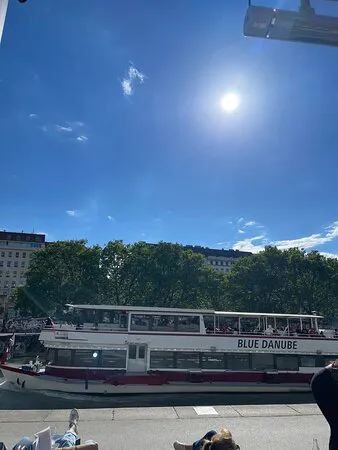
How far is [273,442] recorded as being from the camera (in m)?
9.53

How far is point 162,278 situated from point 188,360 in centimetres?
2965

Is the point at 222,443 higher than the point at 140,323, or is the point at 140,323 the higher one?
the point at 140,323

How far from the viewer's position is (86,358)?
20844 millimetres

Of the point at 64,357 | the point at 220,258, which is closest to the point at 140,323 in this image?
the point at 64,357

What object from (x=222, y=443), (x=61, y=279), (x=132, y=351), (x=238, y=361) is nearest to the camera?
(x=222, y=443)

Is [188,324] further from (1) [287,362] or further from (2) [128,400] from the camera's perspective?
(1) [287,362]

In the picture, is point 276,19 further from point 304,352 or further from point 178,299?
point 178,299

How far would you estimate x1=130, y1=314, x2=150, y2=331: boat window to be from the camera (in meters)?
21.8

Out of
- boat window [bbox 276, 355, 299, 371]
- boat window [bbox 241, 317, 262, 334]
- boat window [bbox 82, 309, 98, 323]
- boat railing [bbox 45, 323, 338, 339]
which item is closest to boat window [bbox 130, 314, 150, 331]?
boat railing [bbox 45, 323, 338, 339]

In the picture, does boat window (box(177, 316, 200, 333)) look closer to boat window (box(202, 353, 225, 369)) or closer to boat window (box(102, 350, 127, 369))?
boat window (box(202, 353, 225, 369))

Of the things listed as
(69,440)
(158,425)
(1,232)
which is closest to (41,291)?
(158,425)

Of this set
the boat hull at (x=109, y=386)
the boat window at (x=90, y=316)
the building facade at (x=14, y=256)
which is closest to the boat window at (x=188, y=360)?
the boat hull at (x=109, y=386)

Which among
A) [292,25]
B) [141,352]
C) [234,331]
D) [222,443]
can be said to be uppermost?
[292,25]

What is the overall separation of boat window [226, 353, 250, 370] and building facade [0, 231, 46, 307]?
107m
